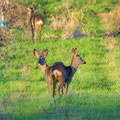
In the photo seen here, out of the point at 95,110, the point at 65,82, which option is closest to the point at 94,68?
the point at 65,82

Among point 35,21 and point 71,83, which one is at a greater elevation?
point 35,21

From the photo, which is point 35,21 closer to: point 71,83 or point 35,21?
point 35,21

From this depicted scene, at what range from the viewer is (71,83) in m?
11.4

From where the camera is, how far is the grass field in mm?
6909

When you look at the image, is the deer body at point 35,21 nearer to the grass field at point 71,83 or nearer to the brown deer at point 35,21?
the brown deer at point 35,21

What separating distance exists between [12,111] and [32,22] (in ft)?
44.0

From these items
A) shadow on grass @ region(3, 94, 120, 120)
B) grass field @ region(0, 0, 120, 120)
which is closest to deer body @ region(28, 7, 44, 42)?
grass field @ region(0, 0, 120, 120)

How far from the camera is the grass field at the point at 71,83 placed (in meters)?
6.91

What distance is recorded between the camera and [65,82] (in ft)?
30.3

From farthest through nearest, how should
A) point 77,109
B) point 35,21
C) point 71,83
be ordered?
point 35,21 < point 71,83 < point 77,109

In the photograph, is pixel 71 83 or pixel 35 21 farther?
pixel 35 21

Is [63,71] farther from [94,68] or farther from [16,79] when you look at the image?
[94,68]

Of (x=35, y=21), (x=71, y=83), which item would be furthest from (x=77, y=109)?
(x=35, y=21)

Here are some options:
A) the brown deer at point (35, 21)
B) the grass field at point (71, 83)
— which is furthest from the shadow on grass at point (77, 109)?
the brown deer at point (35, 21)
